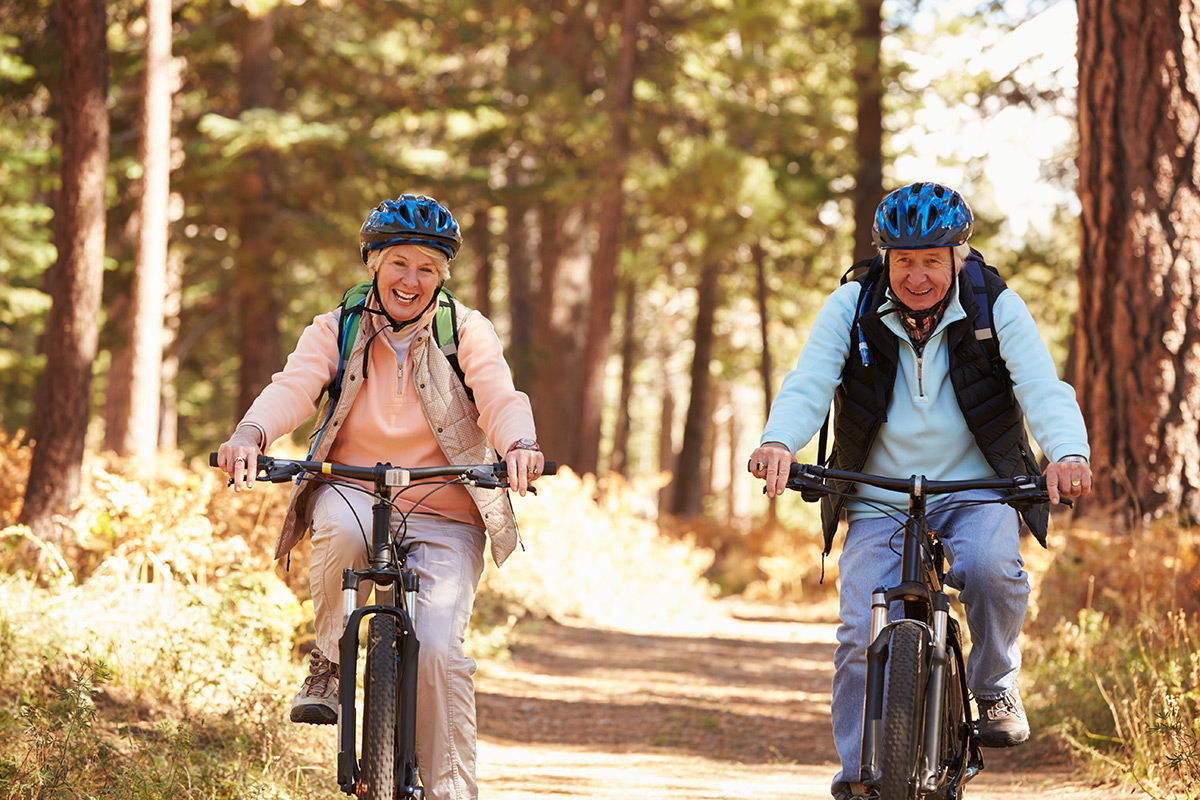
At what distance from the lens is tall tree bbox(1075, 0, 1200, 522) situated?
8438 mm

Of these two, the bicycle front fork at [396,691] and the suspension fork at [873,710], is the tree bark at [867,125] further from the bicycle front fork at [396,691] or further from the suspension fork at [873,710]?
the bicycle front fork at [396,691]

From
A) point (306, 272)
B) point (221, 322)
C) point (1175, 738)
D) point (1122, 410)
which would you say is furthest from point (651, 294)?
point (1175, 738)

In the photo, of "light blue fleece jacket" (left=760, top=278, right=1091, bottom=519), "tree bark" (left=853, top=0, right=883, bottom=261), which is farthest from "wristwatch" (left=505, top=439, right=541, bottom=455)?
"tree bark" (left=853, top=0, right=883, bottom=261)

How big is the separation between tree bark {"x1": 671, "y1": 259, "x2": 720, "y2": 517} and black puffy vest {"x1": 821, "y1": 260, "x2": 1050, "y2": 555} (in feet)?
67.1

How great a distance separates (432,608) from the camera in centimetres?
428

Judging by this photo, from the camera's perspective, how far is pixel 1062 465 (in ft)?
13.2

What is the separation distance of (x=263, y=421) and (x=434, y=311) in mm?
740

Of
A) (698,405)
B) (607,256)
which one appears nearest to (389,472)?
(607,256)

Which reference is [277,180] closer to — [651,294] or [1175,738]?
[1175,738]

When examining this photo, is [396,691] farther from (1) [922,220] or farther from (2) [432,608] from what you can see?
(1) [922,220]

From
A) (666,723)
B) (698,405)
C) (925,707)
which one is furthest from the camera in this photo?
(698,405)

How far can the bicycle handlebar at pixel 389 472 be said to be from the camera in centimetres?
408

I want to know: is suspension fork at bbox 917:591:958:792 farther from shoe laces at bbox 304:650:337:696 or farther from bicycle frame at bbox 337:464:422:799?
shoe laces at bbox 304:650:337:696

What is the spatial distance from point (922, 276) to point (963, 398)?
45cm
